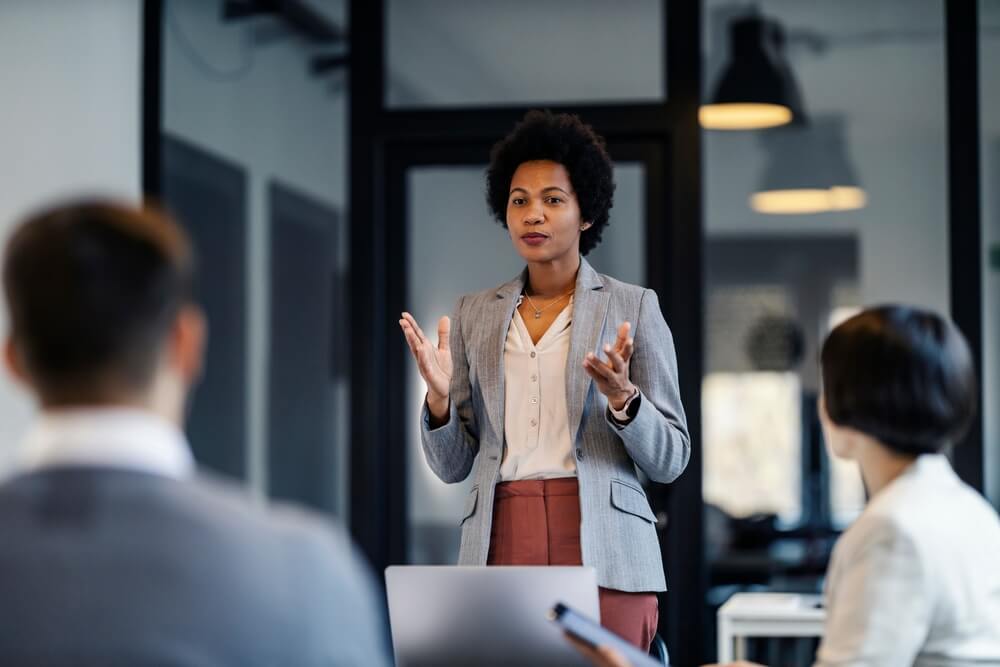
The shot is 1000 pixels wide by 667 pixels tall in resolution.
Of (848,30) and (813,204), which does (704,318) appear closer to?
(813,204)

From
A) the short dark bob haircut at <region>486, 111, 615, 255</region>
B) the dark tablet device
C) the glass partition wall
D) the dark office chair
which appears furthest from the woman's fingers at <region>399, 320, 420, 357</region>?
the glass partition wall

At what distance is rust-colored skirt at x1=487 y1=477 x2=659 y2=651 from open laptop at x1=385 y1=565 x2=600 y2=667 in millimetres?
578

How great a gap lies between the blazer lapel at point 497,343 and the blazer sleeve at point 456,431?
8cm

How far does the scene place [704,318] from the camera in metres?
4.30

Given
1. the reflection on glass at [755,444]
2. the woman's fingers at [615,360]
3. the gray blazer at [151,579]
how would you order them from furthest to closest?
the reflection on glass at [755,444] → the woman's fingers at [615,360] → the gray blazer at [151,579]

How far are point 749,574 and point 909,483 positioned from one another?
9.07 feet

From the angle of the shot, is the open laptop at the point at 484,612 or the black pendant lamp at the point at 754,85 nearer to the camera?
the open laptop at the point at 484,612

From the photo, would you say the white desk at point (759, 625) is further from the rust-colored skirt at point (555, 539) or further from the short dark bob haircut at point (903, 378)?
the short dark bob haircut at point (903, 378)

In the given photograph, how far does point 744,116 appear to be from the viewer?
14.3 feet

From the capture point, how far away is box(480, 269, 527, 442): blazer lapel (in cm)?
273

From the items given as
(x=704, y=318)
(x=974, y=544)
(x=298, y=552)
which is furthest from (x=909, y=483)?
(x=704, y=318)

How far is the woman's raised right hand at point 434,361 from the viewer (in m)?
2.61

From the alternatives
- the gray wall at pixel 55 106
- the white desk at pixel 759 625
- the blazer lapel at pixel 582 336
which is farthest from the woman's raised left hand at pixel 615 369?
the gray wall at pixel 55 106

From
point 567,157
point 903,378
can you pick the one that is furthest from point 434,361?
point 903,378
